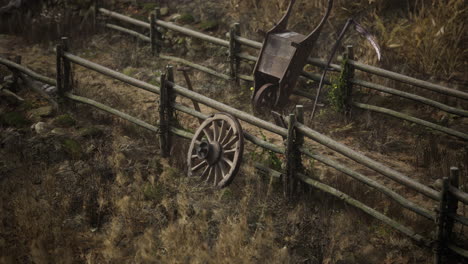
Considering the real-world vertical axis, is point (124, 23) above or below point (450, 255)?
above

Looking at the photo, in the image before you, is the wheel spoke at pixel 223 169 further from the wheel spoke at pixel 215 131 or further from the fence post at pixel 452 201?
the fence post at pixel 452 201

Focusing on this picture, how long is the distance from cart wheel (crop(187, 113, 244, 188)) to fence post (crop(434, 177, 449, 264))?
2.14 m

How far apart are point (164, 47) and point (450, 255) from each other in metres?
7.06

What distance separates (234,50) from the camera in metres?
8.54

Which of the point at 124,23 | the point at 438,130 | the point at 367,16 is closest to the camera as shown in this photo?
the point at 438,130

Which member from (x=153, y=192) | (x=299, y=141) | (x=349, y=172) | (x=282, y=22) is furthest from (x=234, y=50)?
(x=349, y=172)

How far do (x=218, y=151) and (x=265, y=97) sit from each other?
2.24 metres

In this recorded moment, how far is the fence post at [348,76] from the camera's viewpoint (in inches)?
286

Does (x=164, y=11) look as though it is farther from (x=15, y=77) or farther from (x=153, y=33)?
(x=15, y=77)

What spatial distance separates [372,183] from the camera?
16.5 ft

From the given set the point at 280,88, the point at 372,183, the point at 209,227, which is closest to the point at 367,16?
the point at 280,88

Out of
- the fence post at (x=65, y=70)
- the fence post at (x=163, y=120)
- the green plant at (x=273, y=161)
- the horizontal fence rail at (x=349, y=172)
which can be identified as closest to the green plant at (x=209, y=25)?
the fence post at (x=65, y=70)

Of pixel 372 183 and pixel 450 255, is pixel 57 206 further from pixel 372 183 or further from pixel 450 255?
pixel 450 255

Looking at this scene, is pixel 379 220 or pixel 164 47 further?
pixel 164 47
